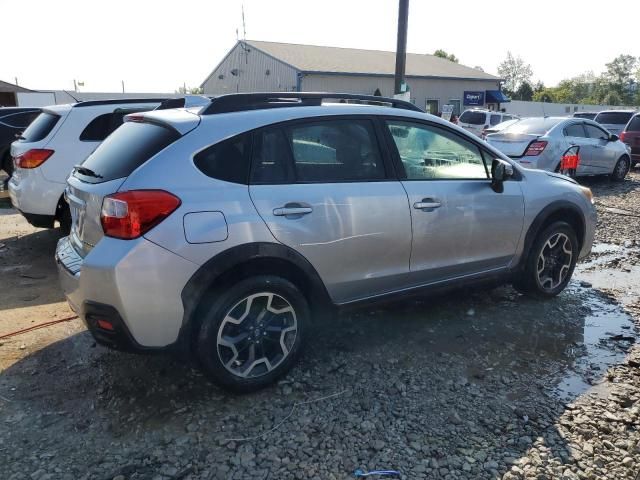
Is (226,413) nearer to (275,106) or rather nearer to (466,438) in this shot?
(466,438)

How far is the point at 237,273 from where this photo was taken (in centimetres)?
310

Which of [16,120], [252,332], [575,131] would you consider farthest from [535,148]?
[16,120]

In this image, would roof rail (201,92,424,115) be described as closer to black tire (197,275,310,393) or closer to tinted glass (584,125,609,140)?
black tire (197,275,310,393)

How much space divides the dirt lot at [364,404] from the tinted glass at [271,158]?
1.32 meters

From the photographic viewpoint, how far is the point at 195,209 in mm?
2895

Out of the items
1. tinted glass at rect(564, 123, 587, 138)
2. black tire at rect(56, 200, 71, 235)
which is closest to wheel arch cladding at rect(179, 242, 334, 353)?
black tire at rect(56, 200, 71, 235)

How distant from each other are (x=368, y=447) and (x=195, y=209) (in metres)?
1.58

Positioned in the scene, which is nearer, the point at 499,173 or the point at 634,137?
the point at 499,173

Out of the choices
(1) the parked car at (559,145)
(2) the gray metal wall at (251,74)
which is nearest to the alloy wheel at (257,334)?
(1) the parked car at (559,145)

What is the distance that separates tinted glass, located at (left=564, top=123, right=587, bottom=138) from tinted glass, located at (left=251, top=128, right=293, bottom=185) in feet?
32.1

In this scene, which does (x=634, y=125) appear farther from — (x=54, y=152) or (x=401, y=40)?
(x=54, y=152)

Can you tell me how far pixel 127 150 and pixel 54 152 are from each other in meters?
3.45

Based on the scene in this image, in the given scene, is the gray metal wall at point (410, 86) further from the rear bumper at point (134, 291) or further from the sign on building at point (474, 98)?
the rear bumper at point (134, 291)

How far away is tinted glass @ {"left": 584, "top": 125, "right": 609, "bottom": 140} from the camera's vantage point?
39.5 ft
